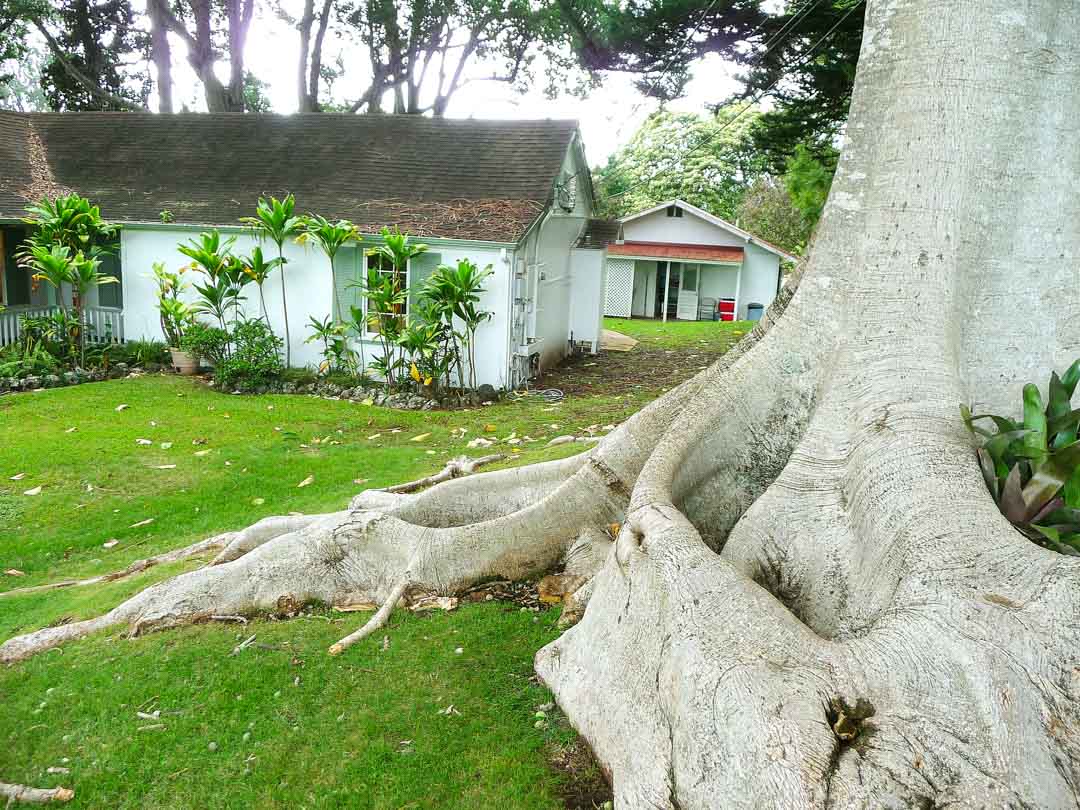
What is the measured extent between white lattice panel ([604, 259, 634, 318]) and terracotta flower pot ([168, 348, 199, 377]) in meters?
19.2

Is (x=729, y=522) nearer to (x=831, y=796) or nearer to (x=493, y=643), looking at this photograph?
(x=493, y=643)

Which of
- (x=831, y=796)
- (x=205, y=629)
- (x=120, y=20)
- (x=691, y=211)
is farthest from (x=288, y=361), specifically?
(x=120, y=20)

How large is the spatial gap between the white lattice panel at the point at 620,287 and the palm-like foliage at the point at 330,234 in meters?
18.5

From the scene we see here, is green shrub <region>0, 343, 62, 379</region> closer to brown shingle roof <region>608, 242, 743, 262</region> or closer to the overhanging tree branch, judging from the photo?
brown shingle roof <region>608, 242, 743, 262</region>

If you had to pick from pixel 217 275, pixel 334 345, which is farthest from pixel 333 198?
pixel 334 345

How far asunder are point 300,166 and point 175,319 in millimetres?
4818

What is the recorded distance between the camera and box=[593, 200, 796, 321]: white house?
32375 mm

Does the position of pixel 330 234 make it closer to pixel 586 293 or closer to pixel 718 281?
pixel 586 293

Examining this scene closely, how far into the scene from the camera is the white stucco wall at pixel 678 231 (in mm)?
32625

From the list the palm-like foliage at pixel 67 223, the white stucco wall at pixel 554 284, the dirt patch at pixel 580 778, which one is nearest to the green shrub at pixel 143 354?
the palm-like foliage at pixel 67 223

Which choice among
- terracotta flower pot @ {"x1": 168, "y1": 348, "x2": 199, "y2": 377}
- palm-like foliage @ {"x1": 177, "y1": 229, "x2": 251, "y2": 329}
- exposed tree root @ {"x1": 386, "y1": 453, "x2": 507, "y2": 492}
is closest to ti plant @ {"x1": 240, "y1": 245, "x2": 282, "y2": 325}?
palm-like foliage @ {"x1": 177, "y1": 229, "x2": 251, "y2": 329}

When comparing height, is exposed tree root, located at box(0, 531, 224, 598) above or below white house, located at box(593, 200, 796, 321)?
below

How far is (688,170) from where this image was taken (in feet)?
145

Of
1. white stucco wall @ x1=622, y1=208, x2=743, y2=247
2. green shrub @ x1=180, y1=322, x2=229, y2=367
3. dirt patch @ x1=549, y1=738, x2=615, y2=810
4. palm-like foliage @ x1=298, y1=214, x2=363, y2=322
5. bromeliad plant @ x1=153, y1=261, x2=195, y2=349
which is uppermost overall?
white stucco wall @ x1=622, y1=208, x2=743, y2=247
